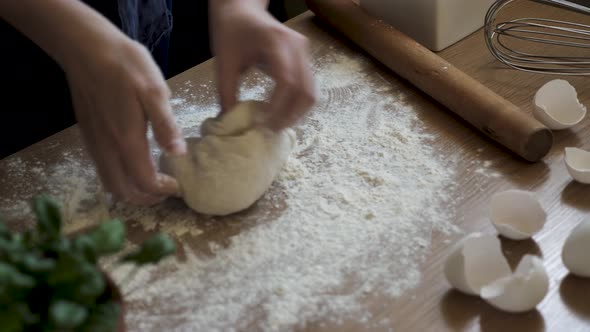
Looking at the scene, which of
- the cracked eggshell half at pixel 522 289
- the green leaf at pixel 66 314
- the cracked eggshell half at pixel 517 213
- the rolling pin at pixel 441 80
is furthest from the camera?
the rolling pin at pixel 441 80

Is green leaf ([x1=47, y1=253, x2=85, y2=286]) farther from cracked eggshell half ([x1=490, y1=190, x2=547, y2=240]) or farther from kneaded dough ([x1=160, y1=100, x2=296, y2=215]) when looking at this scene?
cracked eggshell half ([x1=490, y1=190, x2=547, y2=240])

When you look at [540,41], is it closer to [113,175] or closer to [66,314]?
[113,175]

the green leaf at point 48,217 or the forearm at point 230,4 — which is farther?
the forearm at point 230,4

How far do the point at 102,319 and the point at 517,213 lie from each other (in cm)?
55

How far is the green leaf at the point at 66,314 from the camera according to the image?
17.7 inches

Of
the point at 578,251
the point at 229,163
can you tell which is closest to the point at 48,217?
the point at 229,163

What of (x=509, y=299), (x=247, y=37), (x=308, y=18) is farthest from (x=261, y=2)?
(x=509, y=299)

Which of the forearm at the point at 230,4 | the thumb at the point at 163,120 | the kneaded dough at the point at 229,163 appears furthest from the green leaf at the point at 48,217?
the forearm at the point at 230,4

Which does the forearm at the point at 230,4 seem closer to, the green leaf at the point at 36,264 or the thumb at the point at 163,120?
the thumb at the point at 163,120

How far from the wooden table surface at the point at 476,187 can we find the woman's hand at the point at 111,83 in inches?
5.5

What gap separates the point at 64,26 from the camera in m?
0.78

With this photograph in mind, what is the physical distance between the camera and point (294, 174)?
0.97 metres

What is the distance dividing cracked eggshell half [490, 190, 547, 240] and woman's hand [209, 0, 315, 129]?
269mm

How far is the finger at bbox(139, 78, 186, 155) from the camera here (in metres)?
0.75
